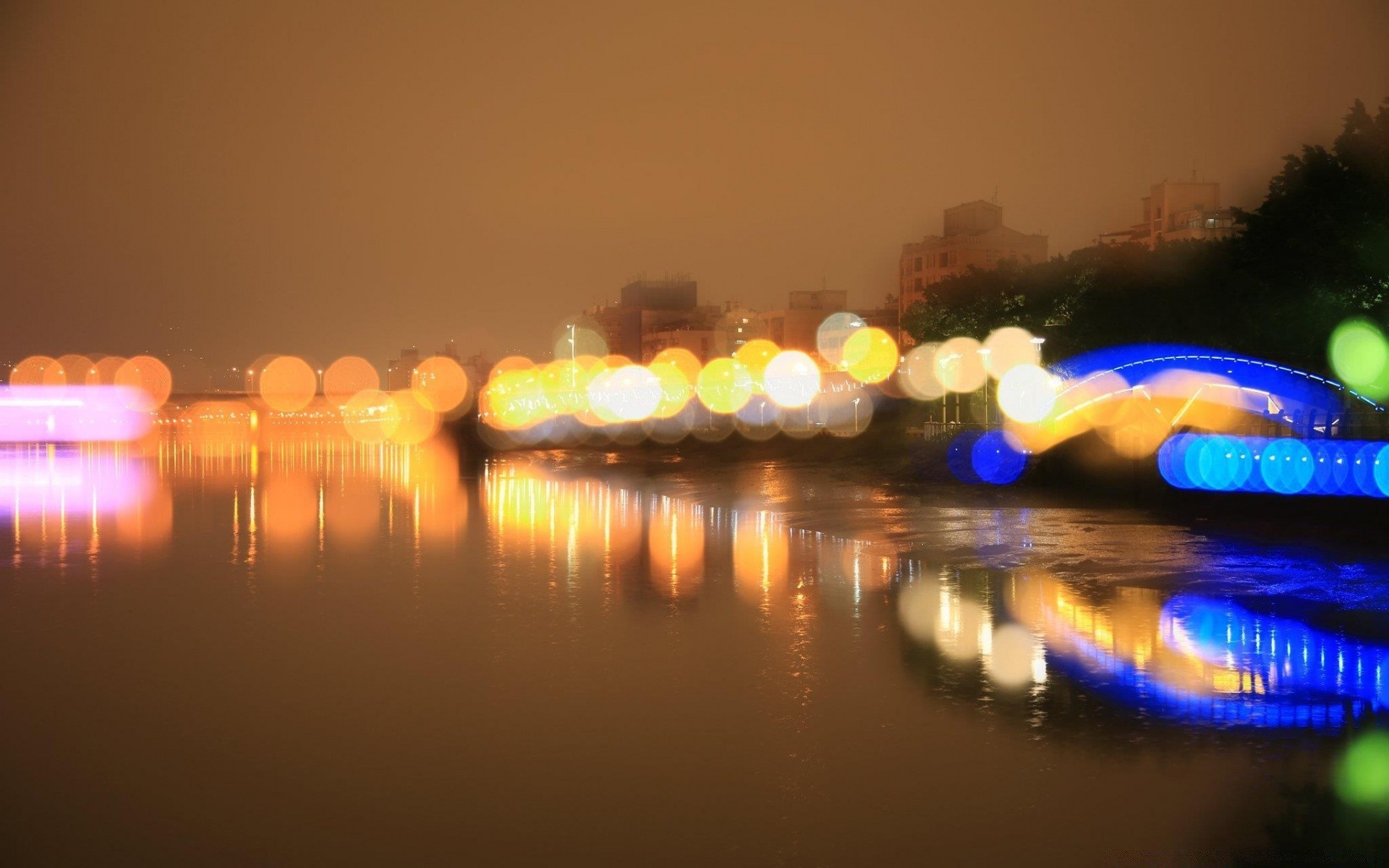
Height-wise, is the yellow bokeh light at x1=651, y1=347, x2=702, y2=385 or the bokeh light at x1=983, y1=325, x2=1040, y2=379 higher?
the yellow bokeh light at x1=651, y1=347, x2=702, y2=385

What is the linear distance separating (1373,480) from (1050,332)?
29314 millimetres

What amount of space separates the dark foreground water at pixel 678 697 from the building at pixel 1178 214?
297 ft

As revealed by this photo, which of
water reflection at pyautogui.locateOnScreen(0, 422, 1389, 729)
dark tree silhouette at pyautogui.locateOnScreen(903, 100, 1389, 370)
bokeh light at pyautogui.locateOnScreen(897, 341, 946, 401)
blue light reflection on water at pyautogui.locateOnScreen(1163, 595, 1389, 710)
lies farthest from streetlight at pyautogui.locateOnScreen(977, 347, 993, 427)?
blue light reflection on water at pyautogui.locateOnScreen(1163, 595, 1389, 710)

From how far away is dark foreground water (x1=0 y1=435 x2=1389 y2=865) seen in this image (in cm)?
641

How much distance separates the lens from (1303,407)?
26.9m

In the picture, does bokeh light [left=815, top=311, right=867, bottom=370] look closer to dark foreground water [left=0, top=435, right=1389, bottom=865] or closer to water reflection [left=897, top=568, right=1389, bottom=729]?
dark foreground water [left=0, top=435, right=1389, bottom=865]

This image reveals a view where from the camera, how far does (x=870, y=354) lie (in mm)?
119312

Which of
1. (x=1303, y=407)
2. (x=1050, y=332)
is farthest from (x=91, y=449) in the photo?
(x=1303, y=407)

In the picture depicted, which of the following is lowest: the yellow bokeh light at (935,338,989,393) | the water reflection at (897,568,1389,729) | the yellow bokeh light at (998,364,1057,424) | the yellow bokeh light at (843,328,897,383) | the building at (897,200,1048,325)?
the water reflection at (897,568,1389,729)

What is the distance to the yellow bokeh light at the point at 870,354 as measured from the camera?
363 feet

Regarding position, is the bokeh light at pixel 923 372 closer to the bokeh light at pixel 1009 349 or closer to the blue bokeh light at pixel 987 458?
the bokeh light at pixel 1009 349

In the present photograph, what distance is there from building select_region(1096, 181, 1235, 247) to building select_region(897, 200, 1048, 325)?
23.5 feet

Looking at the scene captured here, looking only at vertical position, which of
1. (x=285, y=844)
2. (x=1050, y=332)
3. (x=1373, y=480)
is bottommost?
(x=285, y=844)

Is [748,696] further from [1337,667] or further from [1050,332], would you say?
[1050,332]
